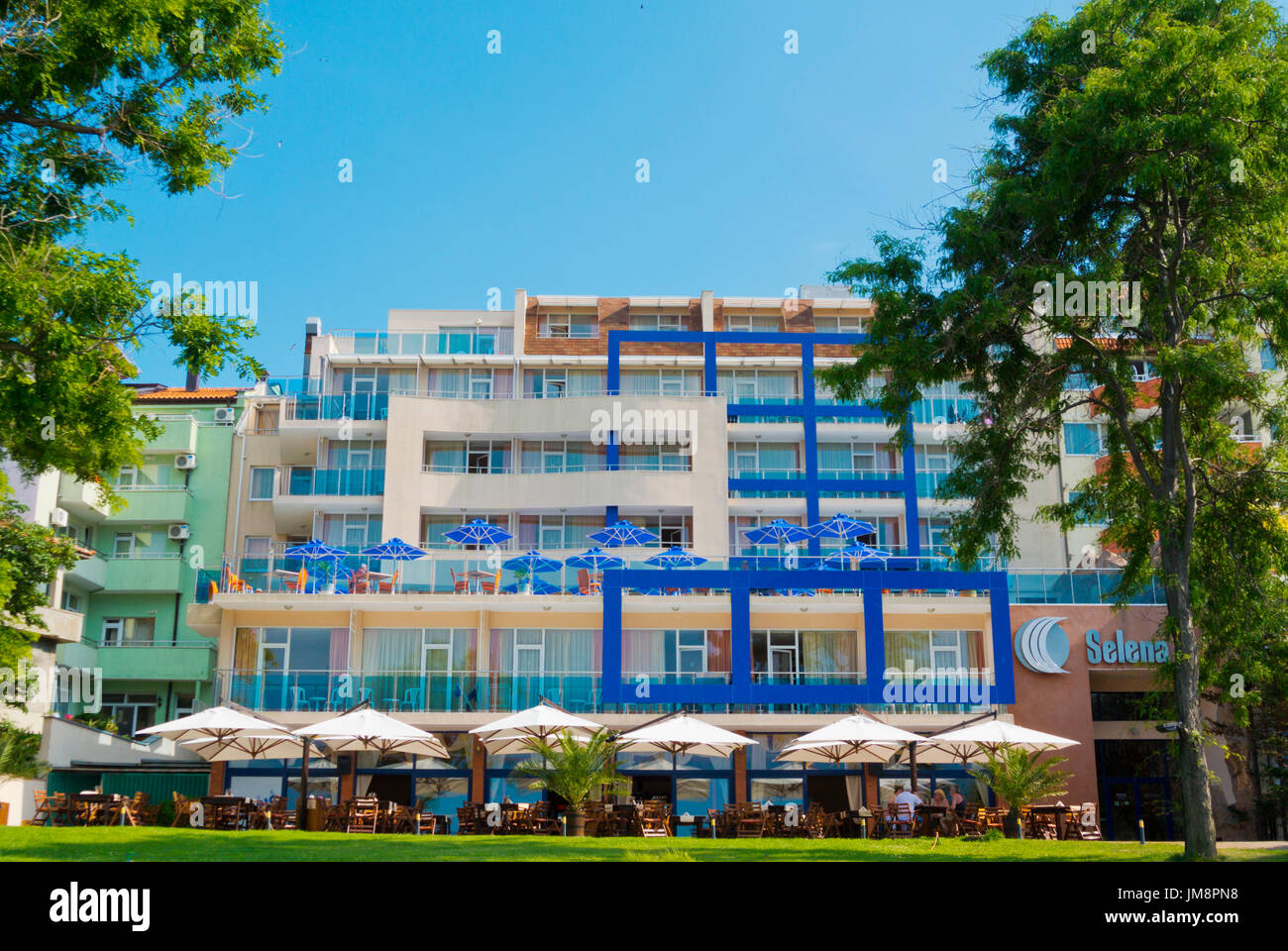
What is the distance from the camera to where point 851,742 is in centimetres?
2591

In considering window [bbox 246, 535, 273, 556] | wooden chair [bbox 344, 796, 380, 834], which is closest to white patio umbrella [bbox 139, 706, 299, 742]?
wooden chair [bbox 344, 796, 380, 834]

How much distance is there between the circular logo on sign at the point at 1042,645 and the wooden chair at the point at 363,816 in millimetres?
18616

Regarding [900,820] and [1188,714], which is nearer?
[1188,714]

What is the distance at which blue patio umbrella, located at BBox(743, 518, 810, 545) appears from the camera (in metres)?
36.0

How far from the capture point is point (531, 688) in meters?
32.4

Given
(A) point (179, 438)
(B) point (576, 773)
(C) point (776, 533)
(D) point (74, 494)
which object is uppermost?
(A) point (179, 438)

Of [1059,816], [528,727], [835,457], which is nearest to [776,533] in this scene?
→ [835,457]

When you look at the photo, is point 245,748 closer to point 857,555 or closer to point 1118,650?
point 857,555

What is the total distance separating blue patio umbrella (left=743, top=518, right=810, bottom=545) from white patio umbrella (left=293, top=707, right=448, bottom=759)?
12.8 meters

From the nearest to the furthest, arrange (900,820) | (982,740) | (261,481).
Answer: (900,820)
(982,740)
(261,481)

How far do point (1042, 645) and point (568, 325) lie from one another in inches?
957

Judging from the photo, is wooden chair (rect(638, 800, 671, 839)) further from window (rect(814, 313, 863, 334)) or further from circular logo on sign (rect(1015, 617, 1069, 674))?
window (rect(814, 313, 863, 334))

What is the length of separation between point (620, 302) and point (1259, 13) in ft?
112
